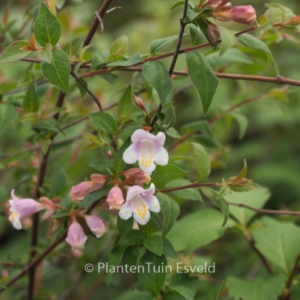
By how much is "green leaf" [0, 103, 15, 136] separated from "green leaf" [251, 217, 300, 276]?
0.72m

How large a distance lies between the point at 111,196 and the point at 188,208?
1.58 meters

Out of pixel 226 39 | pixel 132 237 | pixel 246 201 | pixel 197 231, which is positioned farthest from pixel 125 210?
pixel 246 201

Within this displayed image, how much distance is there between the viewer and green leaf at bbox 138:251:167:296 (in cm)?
96

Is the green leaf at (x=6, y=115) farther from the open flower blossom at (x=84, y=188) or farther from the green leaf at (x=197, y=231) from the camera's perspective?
the green leaf at (x=197, y=231)

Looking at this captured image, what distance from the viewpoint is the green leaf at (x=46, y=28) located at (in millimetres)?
856

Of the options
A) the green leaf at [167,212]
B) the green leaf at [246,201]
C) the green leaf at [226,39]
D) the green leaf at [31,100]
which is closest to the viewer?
the green leaf at [226,39]

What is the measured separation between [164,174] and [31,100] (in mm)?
359

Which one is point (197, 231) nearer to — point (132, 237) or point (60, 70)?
point (132, 237)

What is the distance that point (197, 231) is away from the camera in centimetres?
128

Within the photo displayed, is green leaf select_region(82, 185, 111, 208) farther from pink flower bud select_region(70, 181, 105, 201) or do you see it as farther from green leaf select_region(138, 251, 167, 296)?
green leaf select_region(138, 251, 167, 296)

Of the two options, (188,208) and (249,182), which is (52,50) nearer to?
(249,182)

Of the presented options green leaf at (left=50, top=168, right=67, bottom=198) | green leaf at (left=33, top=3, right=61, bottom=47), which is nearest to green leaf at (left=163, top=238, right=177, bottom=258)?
green leaf at (left=50, top=168, right=67, bottom=198)

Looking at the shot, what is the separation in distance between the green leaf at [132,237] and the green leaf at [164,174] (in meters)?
0.10

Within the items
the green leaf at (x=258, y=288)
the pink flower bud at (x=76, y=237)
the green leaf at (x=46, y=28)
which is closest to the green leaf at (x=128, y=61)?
the green leaf at (x=46, y=28)
